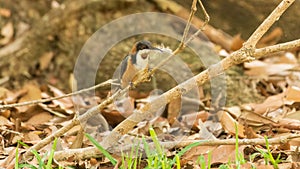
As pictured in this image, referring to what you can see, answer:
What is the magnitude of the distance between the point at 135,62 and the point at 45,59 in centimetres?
244

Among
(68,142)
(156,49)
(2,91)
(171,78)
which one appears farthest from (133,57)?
(2,91)

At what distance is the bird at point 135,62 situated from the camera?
2355 millimetres

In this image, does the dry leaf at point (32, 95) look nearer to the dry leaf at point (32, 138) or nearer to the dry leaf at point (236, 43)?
the dry leaf at point (32, 138)

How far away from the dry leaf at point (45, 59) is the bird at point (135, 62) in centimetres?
231

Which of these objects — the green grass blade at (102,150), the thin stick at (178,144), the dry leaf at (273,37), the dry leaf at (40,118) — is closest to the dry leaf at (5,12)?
the dry leaf at (40,118)

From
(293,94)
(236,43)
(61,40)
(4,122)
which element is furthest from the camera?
(61,40)

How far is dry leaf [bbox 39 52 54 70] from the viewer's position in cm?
469

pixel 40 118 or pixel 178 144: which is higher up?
pixel 40 118

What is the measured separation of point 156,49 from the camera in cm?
238

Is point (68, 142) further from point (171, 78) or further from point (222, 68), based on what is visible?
point (171, 78)

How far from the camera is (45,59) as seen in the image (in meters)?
4.71

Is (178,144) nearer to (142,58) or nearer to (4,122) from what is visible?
(142,58)

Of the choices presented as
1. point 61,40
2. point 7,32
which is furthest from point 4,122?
point 7,32

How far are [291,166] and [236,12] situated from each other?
6.25ft
